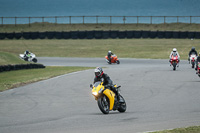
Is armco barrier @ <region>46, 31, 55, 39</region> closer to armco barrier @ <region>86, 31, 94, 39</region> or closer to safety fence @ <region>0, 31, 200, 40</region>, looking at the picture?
safety fence @ <region>0, 31, 200, 40</region>

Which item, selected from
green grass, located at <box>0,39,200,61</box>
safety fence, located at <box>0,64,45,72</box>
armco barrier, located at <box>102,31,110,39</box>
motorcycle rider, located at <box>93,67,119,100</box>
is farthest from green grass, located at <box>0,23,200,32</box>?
motorcycle rider, located at <box>93,67,119,100</box>

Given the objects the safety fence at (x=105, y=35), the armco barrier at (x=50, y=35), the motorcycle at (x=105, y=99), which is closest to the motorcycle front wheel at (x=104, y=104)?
the motorcycle at (x=105, y=99)

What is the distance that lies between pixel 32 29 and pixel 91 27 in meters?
8.98

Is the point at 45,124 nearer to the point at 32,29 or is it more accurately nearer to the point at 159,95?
the point at 159,95

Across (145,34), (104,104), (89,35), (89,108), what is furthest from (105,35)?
(104,104)

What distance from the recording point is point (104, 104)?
409 inches

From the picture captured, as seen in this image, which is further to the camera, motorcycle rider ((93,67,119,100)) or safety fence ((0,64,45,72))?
safety fence ((0,64,45,72))

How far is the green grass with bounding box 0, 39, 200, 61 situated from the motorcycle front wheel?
102 feet

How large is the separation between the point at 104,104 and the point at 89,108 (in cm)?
113

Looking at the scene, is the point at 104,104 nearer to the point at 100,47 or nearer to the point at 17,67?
the point at 17,67

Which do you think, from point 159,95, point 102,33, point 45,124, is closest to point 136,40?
point 102,33

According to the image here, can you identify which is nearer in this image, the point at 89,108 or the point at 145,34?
the point at 89,108

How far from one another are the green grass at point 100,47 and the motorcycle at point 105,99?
30763 millimetres

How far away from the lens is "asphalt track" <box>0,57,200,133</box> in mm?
8609
